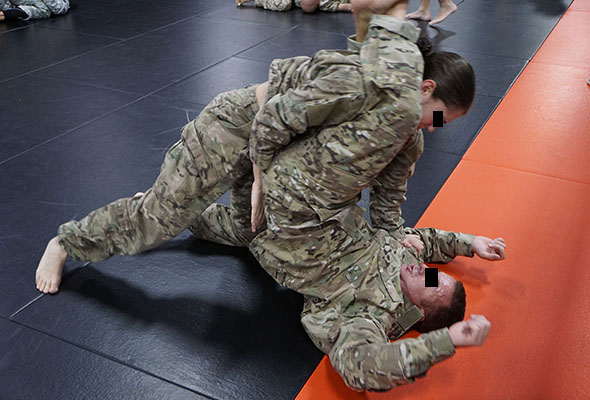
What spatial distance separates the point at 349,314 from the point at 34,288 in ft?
4.19

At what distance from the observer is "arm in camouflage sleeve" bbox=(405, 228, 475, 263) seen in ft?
7.33

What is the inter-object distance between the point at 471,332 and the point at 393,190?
0.72m

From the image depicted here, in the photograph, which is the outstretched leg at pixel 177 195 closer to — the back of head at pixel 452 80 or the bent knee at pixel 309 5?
the back of head at pixel 452 80

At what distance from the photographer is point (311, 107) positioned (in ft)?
5.25

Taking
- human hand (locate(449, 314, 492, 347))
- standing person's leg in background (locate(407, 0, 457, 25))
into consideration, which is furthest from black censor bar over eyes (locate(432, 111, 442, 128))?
standing person's leg in background (locate(407, 0, 457, 25))

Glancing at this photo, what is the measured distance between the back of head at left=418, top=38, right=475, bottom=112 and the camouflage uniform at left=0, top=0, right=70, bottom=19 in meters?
5.38

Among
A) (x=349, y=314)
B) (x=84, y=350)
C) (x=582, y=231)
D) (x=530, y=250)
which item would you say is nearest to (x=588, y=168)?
(x=582, y=231)

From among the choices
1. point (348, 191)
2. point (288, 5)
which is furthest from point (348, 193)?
point (288, 5)

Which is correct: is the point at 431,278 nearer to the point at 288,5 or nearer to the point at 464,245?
the point at 464,245

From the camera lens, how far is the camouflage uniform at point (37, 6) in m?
5.80

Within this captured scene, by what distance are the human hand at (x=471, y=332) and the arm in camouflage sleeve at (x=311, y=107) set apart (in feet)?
2.18

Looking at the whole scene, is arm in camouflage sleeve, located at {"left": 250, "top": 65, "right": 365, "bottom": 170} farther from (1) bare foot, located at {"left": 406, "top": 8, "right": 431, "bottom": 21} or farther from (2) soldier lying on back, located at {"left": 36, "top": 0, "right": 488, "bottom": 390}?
(1) bare foot, located at {"left": 406, "top": 8, "right": 431, "bottom": 21}

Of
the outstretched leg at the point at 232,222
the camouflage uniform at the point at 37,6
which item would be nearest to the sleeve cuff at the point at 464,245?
the outstretched leg at the point at 232,222

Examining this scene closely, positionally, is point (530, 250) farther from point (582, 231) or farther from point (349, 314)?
point (349, 314)
